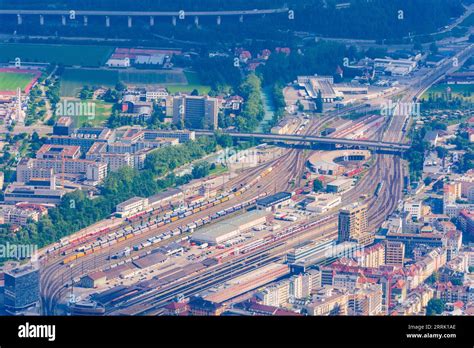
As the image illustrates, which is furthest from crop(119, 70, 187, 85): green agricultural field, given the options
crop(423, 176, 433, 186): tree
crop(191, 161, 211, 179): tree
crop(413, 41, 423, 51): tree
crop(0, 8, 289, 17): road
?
crop(423, 176, 433, 186): tree

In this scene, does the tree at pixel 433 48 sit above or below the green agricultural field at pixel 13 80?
above

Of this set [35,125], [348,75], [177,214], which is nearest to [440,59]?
[348,75]

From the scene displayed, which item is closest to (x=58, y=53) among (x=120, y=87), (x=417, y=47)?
(x=120, y=87)

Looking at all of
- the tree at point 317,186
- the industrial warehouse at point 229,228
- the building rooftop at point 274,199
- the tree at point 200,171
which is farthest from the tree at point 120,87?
the industrial warehouse at point 229,228

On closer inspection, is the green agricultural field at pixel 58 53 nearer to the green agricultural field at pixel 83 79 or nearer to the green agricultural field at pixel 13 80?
the green agricultural field at pixel 83 79

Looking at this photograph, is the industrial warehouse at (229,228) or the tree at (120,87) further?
the tree at (120,87)
